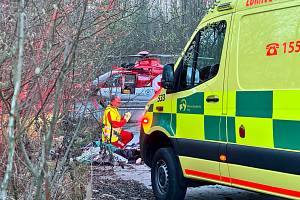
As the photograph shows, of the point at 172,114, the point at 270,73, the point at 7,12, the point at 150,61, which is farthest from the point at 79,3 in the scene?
the point at 150,61

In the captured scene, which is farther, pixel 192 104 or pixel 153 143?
pixel 153 143

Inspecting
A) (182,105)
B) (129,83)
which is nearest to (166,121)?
(182,105)

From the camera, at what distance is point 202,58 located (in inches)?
218

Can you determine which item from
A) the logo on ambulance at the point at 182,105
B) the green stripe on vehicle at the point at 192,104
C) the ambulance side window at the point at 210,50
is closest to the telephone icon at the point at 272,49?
the ambulance side window at the point at 210,50

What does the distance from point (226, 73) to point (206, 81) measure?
1.21ft

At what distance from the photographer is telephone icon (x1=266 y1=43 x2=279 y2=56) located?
441 cm

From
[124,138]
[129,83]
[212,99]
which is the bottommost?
[124,138]

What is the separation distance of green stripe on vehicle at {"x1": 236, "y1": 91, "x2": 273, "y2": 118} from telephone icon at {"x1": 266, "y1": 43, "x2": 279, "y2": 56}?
1.09ft

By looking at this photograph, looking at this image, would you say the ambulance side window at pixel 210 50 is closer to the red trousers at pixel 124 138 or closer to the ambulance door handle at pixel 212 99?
the ambulance door handle at pixel 212 99

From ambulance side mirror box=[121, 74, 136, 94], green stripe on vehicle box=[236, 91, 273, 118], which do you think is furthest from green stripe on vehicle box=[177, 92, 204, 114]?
ambulance side mirror box=[121, 74, 136, 94]

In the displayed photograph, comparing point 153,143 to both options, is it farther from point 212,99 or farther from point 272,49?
point 272,49

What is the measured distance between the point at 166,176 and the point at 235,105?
1.56 meters

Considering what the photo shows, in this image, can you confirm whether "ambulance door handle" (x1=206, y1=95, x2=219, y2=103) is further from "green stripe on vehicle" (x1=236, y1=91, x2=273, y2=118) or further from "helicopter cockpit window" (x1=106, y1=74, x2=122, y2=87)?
"helicopter cockpit window" (x1=106, y1=74, x2=122, y2=87)

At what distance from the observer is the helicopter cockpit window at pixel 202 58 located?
5232mm
